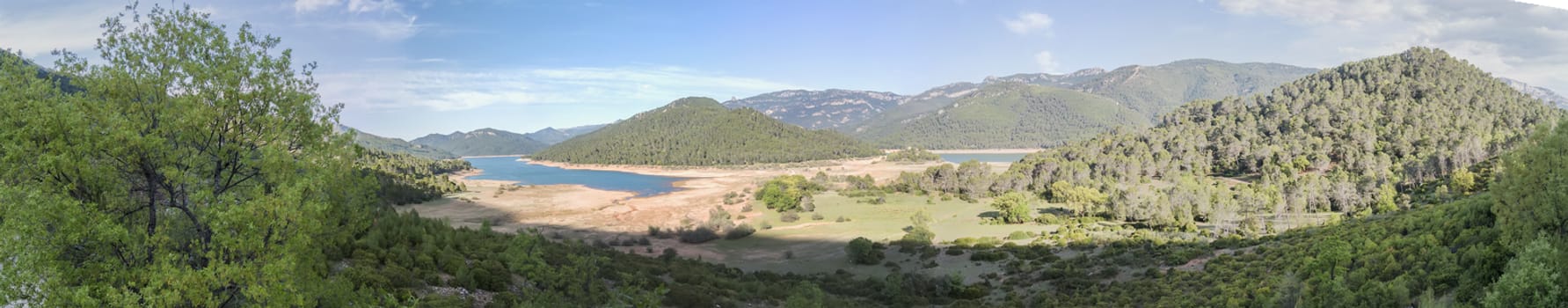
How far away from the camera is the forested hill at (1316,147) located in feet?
196

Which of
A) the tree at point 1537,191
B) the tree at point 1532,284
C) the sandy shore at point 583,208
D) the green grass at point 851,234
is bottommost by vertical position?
the green grass at point 851,234

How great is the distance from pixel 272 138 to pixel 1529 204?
96.9 ft

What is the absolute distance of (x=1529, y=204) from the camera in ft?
56.3

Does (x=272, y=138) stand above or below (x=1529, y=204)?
above

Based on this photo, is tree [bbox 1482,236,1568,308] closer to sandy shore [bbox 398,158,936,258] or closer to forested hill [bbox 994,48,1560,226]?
forested hill [bbox 994,48,1560,226]

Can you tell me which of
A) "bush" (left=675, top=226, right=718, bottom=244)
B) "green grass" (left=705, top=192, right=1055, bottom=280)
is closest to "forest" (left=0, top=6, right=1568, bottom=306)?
"green grass" (left=705, top=192, right=1055, bottom=280)

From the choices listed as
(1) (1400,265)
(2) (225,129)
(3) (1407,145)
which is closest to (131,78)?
(2) (225,129)

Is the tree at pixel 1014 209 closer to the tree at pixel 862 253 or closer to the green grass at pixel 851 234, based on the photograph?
the green grass at pixel 851 234

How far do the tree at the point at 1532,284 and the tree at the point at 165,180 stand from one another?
21939mm

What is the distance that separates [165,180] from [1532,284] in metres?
24.1

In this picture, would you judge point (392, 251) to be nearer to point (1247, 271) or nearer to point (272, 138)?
point (272, 138)

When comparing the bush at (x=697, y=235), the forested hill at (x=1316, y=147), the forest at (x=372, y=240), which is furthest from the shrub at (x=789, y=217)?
the forested hill at (x=1316, y=147)

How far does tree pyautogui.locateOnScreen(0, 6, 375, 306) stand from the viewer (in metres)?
6.62

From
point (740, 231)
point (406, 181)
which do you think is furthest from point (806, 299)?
point (406, 181)
